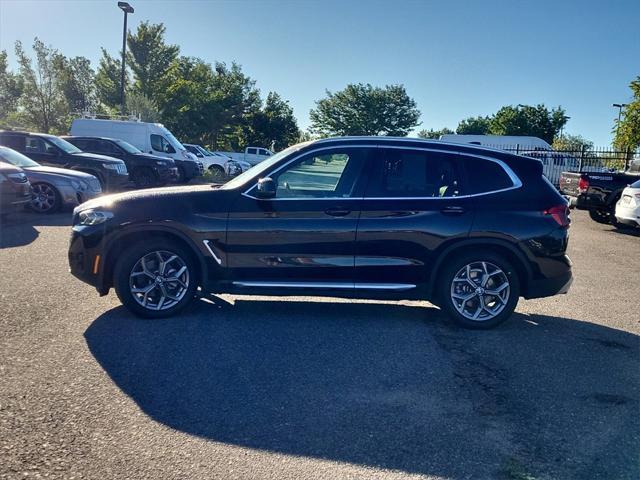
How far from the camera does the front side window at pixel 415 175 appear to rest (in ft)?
19.3

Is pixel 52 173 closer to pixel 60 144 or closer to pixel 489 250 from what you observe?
pixel 60 144

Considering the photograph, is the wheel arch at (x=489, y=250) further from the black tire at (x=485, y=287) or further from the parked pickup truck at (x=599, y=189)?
the parked pickup truck at (x=599, y=189)

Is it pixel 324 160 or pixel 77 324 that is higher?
pixel 324 160

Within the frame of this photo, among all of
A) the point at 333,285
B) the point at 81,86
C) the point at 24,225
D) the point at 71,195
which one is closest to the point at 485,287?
the point at 333,285

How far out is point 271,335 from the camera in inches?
214

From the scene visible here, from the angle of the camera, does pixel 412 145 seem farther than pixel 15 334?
Yes

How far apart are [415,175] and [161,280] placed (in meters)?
2.72

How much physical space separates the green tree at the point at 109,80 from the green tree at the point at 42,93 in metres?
3.12

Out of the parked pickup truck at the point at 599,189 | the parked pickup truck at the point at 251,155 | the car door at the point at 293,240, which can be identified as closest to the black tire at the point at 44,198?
the car door at the point at 293,240

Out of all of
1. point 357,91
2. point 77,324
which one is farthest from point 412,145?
point 357,91

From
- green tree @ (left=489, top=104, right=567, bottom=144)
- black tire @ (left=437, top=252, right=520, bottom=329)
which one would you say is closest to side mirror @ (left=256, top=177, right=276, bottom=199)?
black tire @ (left=437, top=252, right=520, bottom=329)

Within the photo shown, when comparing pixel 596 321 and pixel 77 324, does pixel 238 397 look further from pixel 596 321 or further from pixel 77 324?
pixel 596 321

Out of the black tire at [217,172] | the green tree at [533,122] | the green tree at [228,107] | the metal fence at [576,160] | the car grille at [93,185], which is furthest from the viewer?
the green tree at [533,122]

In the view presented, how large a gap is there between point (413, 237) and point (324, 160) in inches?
46.6
